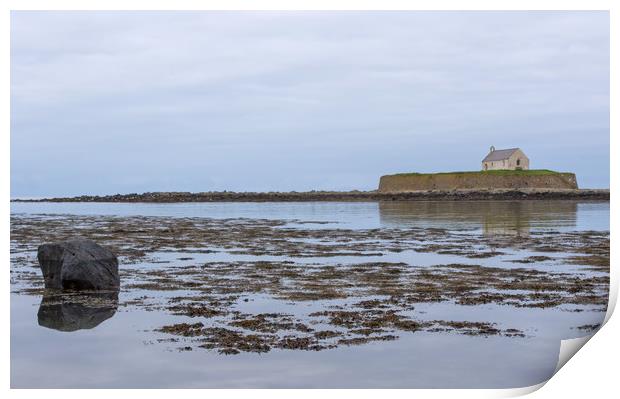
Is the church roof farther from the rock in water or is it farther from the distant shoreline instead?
the rock in water

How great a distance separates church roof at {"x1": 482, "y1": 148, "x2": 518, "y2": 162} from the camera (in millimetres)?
112000

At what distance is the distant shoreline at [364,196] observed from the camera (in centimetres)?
9971

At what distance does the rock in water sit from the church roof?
335 feet

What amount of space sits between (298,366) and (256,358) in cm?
72

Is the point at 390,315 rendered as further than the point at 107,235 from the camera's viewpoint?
No

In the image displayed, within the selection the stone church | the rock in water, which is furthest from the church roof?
the rock in water

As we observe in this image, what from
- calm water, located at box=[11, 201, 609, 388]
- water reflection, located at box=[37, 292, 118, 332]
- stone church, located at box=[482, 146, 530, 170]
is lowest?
calm water, located at box=[11, 201, 609, 388]

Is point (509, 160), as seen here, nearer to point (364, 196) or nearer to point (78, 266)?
point (364, 196)

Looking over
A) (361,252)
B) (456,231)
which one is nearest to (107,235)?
(361,252)

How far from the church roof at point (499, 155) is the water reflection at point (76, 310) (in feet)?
339

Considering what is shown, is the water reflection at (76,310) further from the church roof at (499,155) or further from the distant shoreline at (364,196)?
the church roof at (499,155)
